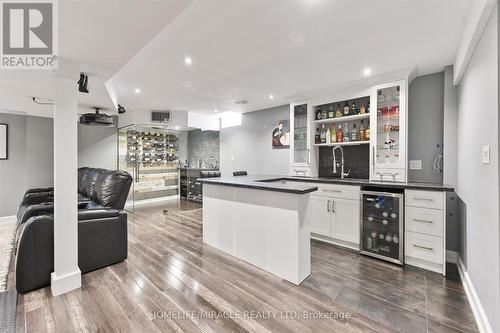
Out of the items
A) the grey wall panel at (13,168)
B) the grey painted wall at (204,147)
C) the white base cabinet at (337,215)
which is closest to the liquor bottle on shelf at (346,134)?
the white base cabinet at (337,215)

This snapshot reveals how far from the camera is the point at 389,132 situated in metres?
3.21

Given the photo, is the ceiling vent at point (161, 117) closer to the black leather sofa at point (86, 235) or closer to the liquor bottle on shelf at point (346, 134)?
the black leather sofa at point (86, 235)

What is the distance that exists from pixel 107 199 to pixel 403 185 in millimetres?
3928

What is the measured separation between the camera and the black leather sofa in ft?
6.82

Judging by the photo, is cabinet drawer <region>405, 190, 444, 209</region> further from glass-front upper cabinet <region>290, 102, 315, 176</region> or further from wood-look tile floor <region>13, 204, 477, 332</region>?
glass-front upper cabinet <region>290, 102, 315, 176</region>

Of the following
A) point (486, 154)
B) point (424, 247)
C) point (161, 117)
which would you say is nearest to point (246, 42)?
point (486, 154)

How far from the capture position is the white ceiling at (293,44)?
177 cm

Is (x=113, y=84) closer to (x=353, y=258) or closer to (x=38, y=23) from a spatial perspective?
(x=38, y=23)

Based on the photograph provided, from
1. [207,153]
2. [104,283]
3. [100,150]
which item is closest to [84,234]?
[104,283]

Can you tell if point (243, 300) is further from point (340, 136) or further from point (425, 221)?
point (340, 136)

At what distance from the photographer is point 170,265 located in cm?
263

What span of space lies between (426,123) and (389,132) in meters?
0.47

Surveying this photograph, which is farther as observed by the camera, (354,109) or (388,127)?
(354,109)

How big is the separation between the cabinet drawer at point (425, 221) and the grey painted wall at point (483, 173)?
0.31 metres
